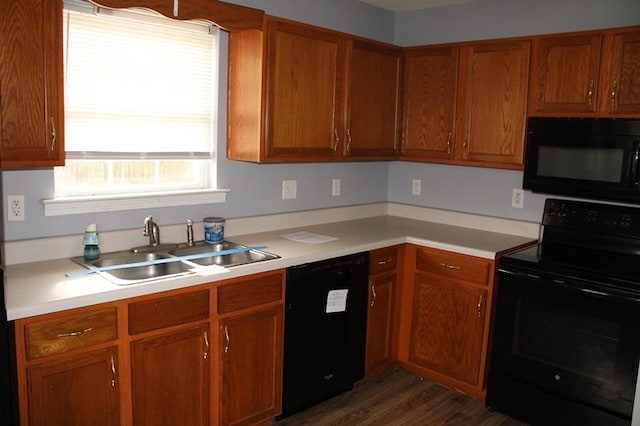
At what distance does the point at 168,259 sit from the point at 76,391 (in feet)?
2.37

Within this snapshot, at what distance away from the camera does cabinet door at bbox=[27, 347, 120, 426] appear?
6.49ft

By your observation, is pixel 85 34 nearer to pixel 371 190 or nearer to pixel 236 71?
pixel 236 71

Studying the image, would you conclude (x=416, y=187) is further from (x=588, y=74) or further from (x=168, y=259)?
(x=168, y=259)

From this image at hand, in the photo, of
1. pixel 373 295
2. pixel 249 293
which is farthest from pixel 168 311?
pixel 373 295

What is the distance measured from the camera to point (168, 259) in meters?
2.61

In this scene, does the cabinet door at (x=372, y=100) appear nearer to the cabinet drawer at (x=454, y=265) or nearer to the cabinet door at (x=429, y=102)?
the cabinet door at (x=429, y=102)

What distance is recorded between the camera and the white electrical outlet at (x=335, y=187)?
3.81 metres

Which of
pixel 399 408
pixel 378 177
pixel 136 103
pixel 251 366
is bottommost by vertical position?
pixel 399 408

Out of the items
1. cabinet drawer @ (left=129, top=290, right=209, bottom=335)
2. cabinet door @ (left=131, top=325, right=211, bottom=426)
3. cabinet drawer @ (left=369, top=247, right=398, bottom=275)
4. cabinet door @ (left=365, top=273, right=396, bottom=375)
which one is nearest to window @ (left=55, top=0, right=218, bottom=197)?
cabinet drawer @ (left=129, top=290, right=209, bottom=335)

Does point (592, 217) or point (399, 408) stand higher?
point (592, 217)

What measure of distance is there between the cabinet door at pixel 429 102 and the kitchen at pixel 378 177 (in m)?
0.22

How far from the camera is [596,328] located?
2.69 metres

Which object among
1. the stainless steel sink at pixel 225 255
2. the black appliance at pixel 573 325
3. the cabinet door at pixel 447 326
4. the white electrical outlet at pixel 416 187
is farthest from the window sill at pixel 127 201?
the black appliance at pixel 573 325

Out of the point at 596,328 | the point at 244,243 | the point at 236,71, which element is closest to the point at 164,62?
the point at 236,71
